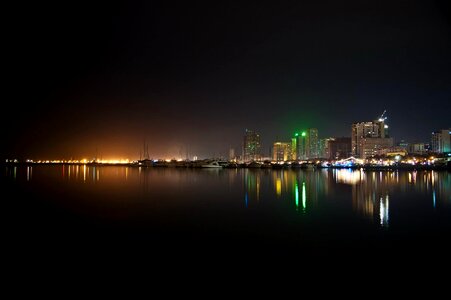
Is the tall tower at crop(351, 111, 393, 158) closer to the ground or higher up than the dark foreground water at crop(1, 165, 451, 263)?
higher up

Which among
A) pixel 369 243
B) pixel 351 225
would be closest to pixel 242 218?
pixel 351 225

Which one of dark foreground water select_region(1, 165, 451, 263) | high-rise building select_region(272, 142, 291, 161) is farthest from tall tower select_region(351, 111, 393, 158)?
dark foreground water select_region(1, 165, 451, 263)

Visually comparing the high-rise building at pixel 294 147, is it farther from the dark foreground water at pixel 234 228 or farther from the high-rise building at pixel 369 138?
the dark foreground water at pixel 234 228

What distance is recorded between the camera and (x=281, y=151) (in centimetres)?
18412

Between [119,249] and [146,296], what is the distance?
11.3ft

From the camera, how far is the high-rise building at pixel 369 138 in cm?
14000

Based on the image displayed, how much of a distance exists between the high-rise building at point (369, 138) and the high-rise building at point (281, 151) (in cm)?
3837

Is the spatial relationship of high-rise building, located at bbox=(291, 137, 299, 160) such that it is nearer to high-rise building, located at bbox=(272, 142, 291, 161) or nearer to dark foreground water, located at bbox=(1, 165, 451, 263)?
high-rise building, located at bbox=(272, 142, 291, 161)

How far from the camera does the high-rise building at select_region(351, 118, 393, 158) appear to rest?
140m

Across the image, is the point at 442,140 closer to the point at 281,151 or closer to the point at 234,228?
the point at 281,151

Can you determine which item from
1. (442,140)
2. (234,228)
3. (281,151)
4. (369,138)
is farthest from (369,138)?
(234,228)

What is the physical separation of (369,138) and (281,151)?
52.0 m

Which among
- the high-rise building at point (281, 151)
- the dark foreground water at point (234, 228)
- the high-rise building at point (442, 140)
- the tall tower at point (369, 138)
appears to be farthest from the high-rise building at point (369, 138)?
the dark foreground water at point (234, 228)

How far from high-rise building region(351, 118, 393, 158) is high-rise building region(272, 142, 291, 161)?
3837cm
